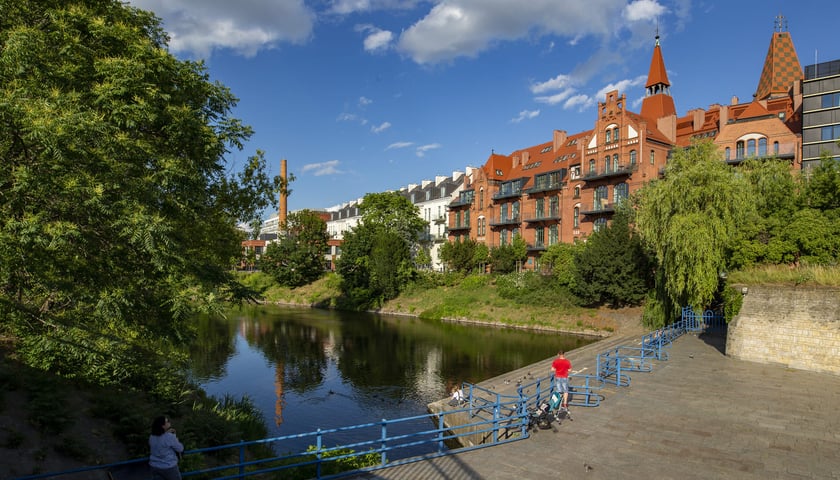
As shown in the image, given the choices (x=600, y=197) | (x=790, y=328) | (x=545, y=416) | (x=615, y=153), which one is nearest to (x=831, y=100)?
(x=615, y=153)

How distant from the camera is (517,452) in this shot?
Result: 966 centimetres

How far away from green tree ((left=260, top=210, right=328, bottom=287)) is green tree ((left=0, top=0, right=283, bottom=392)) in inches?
1902

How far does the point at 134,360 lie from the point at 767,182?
1188 inches

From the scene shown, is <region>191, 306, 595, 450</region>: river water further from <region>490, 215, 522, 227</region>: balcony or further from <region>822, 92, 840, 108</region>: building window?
<region>822, 92, 840, 108</region>: building window

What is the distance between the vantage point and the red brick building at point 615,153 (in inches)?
1503

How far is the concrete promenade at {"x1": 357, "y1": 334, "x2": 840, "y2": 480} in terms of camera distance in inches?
341

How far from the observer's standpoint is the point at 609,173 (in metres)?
43.1

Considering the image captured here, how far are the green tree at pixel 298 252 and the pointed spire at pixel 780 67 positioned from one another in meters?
49.3

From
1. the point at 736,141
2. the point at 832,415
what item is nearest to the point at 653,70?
the point at 736,141

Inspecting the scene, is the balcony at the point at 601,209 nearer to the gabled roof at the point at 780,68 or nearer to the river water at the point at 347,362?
the river water at the point at 347,362

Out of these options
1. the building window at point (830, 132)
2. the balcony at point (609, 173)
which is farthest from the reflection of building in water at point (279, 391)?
the building window at point (830, 132)

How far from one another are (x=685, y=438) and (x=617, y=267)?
2690 cm

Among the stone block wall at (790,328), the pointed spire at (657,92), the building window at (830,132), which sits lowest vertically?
the stone block wall at (790,328)

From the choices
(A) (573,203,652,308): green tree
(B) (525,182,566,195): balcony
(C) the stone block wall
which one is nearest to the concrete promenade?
(C) the stone block wall
